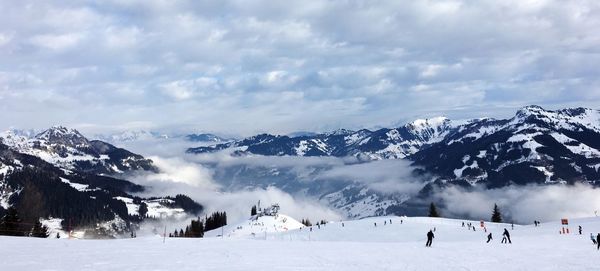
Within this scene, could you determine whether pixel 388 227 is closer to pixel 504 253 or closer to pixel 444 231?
pixel 444 231

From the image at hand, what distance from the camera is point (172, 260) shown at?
31.0 m

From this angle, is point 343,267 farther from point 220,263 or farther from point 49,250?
point 49,250

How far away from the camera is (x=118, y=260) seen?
29.8 meters

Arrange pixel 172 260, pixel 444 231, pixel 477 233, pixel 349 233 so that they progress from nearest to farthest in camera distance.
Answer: pixel 172 260, pixel 477 233, pixel 444 231, pixel 349 233

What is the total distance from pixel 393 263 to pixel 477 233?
192ft

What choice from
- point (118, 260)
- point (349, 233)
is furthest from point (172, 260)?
point (349, 233)

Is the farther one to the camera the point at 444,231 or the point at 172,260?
the point at 444,231

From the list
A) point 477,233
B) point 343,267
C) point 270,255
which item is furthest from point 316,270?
point 477,233

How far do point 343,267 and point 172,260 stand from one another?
10915mm

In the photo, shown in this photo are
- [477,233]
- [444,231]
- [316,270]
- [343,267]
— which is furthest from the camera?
[444,231]

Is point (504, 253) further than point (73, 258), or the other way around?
point (504, 253)

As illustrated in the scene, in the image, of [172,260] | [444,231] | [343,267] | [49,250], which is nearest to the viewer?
[343,267]

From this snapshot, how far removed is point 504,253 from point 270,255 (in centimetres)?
1870

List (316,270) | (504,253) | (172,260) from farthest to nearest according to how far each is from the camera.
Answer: (504,253) → (172,260) → (316,270)
